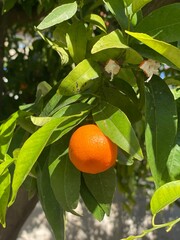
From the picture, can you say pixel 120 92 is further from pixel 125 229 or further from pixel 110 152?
pixel 125 229

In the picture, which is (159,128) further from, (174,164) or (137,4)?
(137,4)

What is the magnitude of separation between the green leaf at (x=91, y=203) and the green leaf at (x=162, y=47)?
260 millimetres

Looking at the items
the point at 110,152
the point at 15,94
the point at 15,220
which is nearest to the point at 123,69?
the point at 110,152

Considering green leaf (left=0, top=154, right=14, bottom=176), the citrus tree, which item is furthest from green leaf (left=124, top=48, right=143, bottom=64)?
green leaf (left=0, top=154, right=14, bottom=176)

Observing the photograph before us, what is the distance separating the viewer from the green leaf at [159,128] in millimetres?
600

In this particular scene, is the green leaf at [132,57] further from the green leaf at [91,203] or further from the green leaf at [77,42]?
the green leaf at [91,203]

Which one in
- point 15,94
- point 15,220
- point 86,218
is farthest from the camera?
point 86,218

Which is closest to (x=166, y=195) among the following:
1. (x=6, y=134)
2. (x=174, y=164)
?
(x=174, y=164)

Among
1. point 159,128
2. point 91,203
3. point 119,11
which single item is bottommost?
point 91,203

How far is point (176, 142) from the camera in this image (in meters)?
0.64

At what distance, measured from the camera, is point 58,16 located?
644mm

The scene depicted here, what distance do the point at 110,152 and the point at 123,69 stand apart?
140 mm

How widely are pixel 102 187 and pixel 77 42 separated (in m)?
0.22

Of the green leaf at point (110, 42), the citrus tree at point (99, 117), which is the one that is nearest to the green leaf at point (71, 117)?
the citrus tree at point (99, 117)
